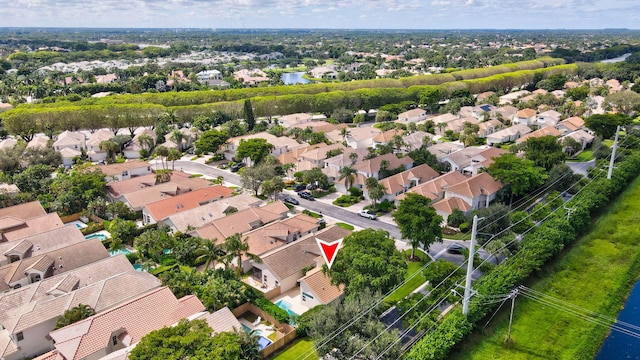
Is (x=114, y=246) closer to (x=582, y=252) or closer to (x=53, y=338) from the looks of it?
(x=53, y=338)

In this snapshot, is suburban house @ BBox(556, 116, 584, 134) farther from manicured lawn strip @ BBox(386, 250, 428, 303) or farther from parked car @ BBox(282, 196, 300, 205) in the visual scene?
manicured lawn strip @ BBox(386, 250, 428, 303)

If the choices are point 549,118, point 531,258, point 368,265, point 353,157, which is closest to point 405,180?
point 353,157

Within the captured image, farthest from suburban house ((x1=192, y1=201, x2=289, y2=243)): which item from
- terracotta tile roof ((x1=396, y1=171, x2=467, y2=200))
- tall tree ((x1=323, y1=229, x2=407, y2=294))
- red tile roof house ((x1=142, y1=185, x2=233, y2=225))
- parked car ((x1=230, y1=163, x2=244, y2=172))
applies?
parked car ((x1=230, y1=163, x2=244, y2=172))

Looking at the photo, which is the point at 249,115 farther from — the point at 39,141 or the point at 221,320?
the point at 221,320

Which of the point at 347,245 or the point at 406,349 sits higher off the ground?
the point at 347,245

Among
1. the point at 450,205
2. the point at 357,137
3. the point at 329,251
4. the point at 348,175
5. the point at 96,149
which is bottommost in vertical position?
the point at 96,149

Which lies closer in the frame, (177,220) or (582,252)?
(582,252)

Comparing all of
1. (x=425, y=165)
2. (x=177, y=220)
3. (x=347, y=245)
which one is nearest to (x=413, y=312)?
(x=347, y=245)

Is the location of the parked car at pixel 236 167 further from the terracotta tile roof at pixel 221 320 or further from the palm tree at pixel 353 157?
the terracotta tile roof at pixel 221 320
